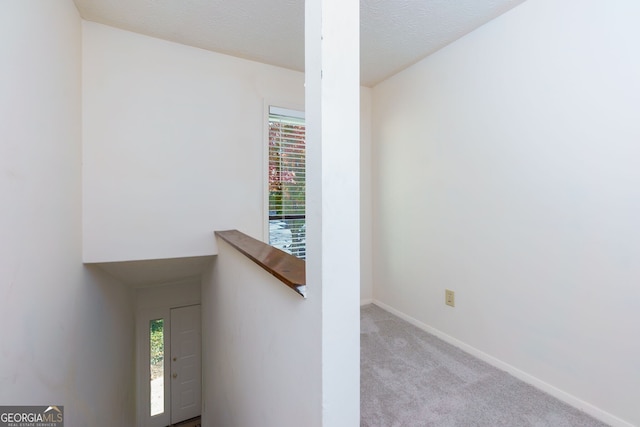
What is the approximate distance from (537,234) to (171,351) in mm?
3836

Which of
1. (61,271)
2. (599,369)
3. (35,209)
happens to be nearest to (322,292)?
(35,209)

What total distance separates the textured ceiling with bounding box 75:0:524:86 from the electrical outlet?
1.80 m

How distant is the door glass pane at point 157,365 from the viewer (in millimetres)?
3303

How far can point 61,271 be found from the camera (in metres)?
1.53

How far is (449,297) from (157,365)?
341 centimetres

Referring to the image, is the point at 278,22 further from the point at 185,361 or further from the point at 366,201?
the point at 185,361

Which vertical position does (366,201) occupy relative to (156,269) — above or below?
above

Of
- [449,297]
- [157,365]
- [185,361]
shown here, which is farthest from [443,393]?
[157,365]

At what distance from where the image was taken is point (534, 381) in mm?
1535

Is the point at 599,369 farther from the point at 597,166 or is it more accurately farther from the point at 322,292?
the point at 322,292

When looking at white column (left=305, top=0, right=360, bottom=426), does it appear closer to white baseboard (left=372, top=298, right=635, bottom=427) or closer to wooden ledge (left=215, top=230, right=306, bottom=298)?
wooden ledge (left=215, top=230, right=306, bottom=298)

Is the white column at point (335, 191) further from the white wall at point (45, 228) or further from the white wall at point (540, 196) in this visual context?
the white wall at point (540, 196)

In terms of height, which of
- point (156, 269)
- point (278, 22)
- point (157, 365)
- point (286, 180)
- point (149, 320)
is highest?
point (278, 22)

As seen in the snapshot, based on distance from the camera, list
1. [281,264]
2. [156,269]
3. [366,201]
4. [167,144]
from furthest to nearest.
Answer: [366,201] < [156,269] < [167,144] < [281,264]
